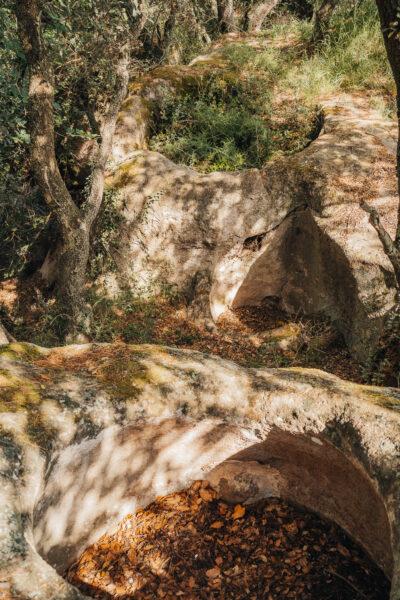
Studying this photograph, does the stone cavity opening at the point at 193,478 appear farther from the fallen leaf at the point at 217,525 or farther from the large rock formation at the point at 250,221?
the large rock formation at the point at 250,221

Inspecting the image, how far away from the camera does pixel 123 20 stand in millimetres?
7578

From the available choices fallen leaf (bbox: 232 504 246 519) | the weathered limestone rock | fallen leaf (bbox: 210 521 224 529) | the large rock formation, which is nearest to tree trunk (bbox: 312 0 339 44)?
the large rock formation

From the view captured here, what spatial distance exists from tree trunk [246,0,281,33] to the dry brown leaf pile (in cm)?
1632

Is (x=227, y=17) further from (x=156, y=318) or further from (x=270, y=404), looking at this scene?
(x=270, y=404)

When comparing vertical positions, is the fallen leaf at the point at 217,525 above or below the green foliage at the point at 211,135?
below

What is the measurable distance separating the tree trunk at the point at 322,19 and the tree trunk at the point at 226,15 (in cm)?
461

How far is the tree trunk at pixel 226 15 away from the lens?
1484 centimetres

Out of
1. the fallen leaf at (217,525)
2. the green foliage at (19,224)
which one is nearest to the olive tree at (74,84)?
the green foliage at (19,224)

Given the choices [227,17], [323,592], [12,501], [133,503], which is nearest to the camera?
[12,501]

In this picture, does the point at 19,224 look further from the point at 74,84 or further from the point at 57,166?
the point at 74,84

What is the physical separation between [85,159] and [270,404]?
7146mm

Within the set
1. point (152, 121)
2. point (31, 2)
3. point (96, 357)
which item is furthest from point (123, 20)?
point (96, 357)

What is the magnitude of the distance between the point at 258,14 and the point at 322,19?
182 inches

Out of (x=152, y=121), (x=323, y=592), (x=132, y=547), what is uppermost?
(x=152, y=121)
